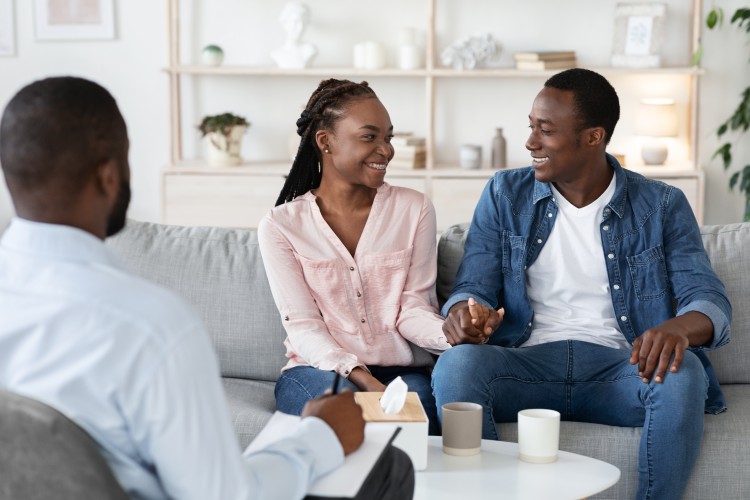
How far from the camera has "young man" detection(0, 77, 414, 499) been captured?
1060 millimetres

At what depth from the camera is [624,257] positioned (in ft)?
7.84

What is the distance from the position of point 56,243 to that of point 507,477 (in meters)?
0.94

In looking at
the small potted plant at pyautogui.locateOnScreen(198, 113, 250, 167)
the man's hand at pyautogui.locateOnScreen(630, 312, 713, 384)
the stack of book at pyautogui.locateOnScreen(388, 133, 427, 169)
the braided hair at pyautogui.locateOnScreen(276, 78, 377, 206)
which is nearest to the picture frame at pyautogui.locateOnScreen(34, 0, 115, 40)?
the small potted plant at pyautogui.locateOnScreen(198, 113, 250, 167)

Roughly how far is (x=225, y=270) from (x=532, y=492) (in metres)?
1.18

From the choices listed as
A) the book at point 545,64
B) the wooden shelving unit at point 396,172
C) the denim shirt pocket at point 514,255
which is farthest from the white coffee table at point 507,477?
the book at point 545,64

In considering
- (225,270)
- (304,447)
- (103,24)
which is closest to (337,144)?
(225,270)

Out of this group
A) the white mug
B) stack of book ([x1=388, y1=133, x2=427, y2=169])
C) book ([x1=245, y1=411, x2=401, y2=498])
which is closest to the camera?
book ([x1=245, y1=411, x2=401, y2=498])

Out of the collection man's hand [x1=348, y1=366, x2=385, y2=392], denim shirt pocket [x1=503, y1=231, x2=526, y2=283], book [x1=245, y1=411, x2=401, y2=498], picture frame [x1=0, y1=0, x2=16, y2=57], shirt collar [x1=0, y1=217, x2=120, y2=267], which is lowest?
man's hand [x1=348, y1=366, x2=385, y2=392]

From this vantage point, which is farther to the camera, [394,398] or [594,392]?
[594,392]

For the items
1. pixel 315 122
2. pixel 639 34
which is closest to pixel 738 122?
pixel 639 34

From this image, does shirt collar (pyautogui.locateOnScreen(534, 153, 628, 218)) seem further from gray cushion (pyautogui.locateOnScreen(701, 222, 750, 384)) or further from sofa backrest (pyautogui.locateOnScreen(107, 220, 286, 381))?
sofa backrest (pyautogui.locateOnScreen(107, 220, 286, 381))

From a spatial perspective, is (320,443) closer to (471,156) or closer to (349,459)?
(349,459)

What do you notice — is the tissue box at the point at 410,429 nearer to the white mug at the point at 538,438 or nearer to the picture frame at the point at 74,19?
the white mug at the point at 538,438

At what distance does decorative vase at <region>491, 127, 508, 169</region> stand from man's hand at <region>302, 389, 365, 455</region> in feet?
11.4
